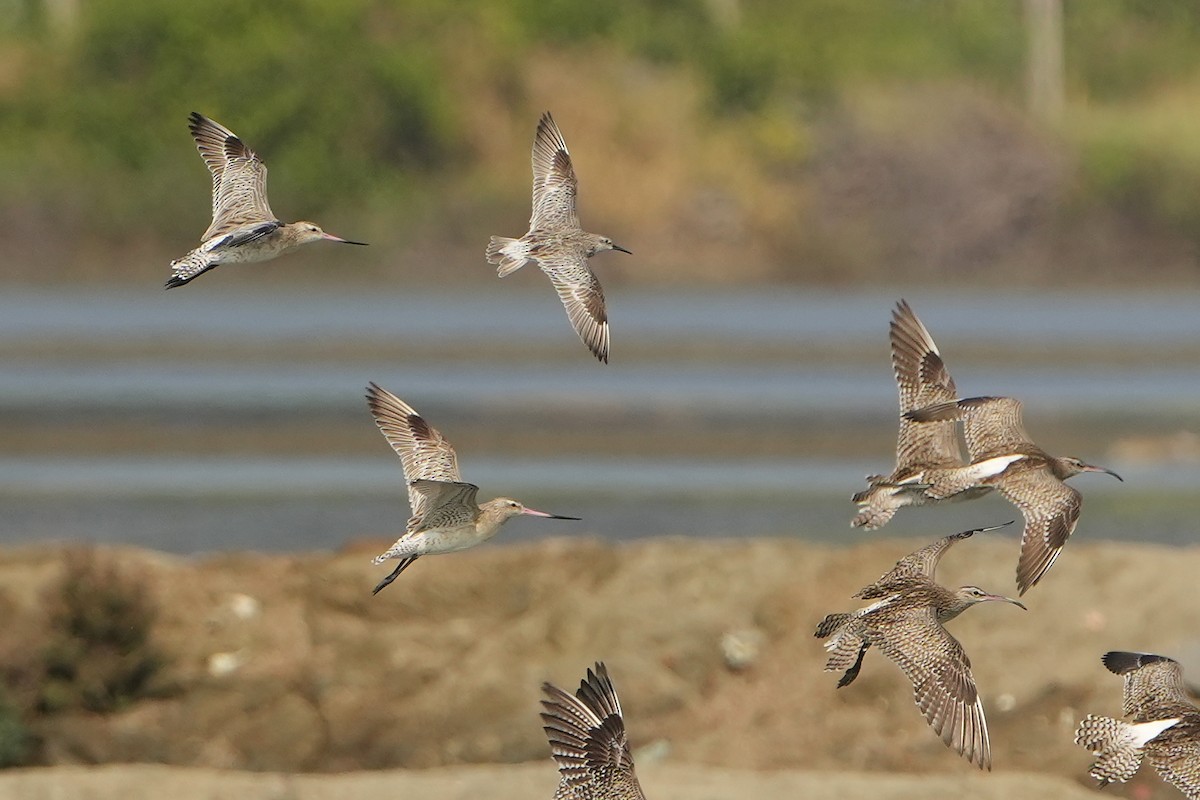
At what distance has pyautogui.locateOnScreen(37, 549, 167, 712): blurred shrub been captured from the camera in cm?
1515

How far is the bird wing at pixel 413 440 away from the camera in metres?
10.9

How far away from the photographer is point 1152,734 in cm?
1012

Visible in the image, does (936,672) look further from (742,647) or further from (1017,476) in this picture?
(742,647)

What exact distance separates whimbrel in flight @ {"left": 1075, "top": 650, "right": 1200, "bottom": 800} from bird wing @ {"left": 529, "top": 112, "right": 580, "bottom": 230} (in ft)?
11.0

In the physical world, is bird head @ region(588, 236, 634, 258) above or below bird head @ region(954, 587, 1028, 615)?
above

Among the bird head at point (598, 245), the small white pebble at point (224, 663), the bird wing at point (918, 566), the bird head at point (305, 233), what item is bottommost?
the small white pebble at point (224, 663)

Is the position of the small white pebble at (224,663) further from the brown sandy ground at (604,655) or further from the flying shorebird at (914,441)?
the flying shorebird at (914,441)

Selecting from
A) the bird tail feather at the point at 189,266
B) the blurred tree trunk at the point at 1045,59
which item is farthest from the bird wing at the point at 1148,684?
the blurred tree trunk at the point at 1045,59

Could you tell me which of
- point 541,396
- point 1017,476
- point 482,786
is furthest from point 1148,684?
point 541,396

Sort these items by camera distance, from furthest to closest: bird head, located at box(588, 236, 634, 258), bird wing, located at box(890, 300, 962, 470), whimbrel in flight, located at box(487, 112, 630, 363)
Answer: bird head, located at box(588, 236, 634, 258)
bird wing, located at box(890, 300, 962, 470)
whimbrel in flight, located at box(487, 112, 630, 363)

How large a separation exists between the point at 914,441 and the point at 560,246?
6.06ft

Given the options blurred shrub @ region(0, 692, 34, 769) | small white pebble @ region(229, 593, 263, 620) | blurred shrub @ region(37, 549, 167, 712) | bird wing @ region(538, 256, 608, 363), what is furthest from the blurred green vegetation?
bird wing @ region(538, 256, 608, 363)

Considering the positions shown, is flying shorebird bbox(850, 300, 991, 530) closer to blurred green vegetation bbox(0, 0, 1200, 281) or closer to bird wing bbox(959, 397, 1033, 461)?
bird wing bbox(959, 397, 1033, 461)

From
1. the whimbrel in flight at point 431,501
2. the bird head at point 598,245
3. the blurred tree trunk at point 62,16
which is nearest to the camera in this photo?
the whimbrel in flight at point 431,501
